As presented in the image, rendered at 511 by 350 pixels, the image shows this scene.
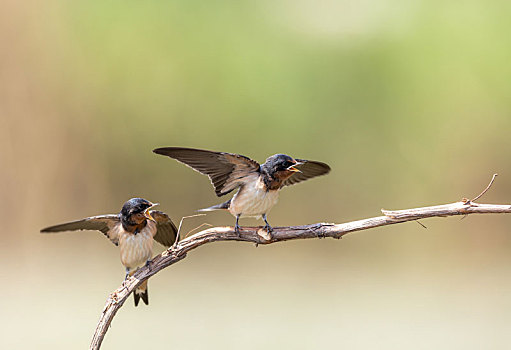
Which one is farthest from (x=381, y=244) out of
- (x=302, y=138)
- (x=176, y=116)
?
(x=176, y=116)

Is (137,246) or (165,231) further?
(165,231)

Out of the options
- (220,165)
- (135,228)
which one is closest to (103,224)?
(135,228)

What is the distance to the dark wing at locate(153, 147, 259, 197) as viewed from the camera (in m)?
1.83

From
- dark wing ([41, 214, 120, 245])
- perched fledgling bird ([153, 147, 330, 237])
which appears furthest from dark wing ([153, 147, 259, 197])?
dark wing ([41, 214, 120, 245])

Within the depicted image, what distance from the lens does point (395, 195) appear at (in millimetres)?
6289

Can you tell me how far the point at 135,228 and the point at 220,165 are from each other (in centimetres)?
32

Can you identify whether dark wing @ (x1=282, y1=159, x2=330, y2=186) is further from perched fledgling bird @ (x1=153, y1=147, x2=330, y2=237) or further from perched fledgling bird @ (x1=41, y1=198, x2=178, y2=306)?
perched fledgling bird @ (x1=41, y1=198, x2=178, y2=306)

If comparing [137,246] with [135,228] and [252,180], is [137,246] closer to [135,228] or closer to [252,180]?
[135,228]

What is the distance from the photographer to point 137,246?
2061 millimetres

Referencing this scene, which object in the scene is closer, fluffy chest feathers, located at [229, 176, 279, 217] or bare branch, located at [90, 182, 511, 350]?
bare branch, located at [90, 182, 511, 350]

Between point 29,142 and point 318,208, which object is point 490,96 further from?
point 29,142

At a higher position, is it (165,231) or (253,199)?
(253,199)

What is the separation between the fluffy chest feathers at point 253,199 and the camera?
202 cm

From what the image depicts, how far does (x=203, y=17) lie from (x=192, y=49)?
0.40 metres
